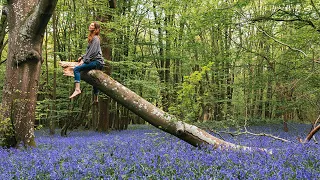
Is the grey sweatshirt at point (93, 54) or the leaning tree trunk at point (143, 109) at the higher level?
the grey sweatshirt at point (93, 54)

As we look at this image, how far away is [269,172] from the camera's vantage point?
3811 mm

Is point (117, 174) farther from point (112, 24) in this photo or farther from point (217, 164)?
point (112, 24)

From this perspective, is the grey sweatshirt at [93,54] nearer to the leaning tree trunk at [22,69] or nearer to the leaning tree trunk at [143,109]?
the leaning tree trunk at [143,109]

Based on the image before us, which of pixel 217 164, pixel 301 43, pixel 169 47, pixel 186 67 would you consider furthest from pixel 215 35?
pixel 217 164

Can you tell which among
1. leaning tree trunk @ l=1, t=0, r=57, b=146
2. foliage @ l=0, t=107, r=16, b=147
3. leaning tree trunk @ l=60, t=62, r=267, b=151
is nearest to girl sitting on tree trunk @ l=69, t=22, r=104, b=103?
leaning tree trunk @ l=60, t=62, r=267, b=151

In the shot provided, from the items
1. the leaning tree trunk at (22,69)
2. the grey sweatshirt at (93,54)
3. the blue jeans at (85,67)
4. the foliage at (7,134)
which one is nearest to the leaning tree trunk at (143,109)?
the blue jeans at (85,67)

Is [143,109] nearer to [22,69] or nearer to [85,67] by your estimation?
[85,67]

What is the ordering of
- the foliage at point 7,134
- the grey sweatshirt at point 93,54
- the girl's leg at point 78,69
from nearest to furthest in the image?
the girl's leg at point 78,69
the grey sweatshirt at point 93,54
the foliage at point 7,134

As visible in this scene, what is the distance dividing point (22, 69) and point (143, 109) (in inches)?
126

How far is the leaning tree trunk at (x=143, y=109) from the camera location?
6.27 metres

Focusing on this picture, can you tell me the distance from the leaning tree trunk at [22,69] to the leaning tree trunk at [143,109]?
116 centimetres

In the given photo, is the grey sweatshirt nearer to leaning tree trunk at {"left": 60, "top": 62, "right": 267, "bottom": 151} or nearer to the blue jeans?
the blue jeans

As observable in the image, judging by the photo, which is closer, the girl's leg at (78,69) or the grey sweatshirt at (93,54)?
the girl's leg at (78,69)

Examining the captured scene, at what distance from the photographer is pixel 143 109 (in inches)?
251
